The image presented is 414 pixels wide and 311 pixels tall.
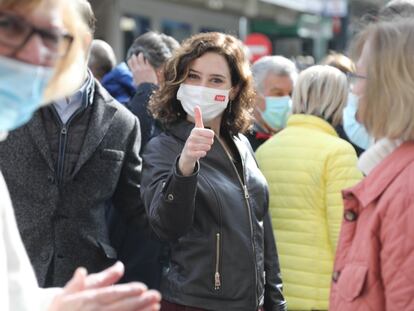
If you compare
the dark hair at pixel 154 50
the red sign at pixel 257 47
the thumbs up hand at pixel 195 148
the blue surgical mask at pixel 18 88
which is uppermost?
the blue surgical mask at pixel 18 88

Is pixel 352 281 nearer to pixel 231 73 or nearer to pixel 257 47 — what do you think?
pixel 231 73

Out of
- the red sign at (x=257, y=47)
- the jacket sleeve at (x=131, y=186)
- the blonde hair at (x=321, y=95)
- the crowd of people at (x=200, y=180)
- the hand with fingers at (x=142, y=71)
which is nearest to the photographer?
the crowd of people at (x=200, y=180)

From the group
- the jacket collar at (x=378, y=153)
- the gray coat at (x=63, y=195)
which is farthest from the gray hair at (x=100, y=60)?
the jacket collar at (x=378, y=153)

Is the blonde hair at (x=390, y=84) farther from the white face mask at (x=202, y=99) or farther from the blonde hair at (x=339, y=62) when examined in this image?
the blonde hair at (x=339, y=62)

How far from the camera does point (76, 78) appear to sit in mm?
2117

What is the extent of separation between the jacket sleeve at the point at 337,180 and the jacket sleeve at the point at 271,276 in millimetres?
359

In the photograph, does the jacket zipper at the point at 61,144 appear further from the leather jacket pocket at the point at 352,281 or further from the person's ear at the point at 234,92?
the leather jacket pocket at the point at 352,281

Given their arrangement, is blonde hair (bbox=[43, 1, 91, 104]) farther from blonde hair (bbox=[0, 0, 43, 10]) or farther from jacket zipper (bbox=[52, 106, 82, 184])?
jacket zipper (bbox=[52, 106, 82, 184])

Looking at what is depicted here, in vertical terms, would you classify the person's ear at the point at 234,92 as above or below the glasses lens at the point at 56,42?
below

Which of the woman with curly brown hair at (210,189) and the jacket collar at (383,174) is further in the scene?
the woman with curly brown hair at (210,189)

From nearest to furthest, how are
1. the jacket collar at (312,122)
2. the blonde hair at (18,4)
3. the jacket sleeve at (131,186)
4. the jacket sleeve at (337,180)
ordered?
1. the blonde hair at (18,4)
2. the jacket sleeve at (131,186)
3. the jacket sleeve at (337,180)
4. the jacket collar at (312,122)

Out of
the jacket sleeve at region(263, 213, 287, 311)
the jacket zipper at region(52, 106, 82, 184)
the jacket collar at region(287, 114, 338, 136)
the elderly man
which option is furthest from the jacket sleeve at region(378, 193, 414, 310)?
the elderly man

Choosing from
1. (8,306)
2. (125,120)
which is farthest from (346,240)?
(125,120)

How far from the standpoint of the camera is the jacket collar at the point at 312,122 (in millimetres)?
4348
